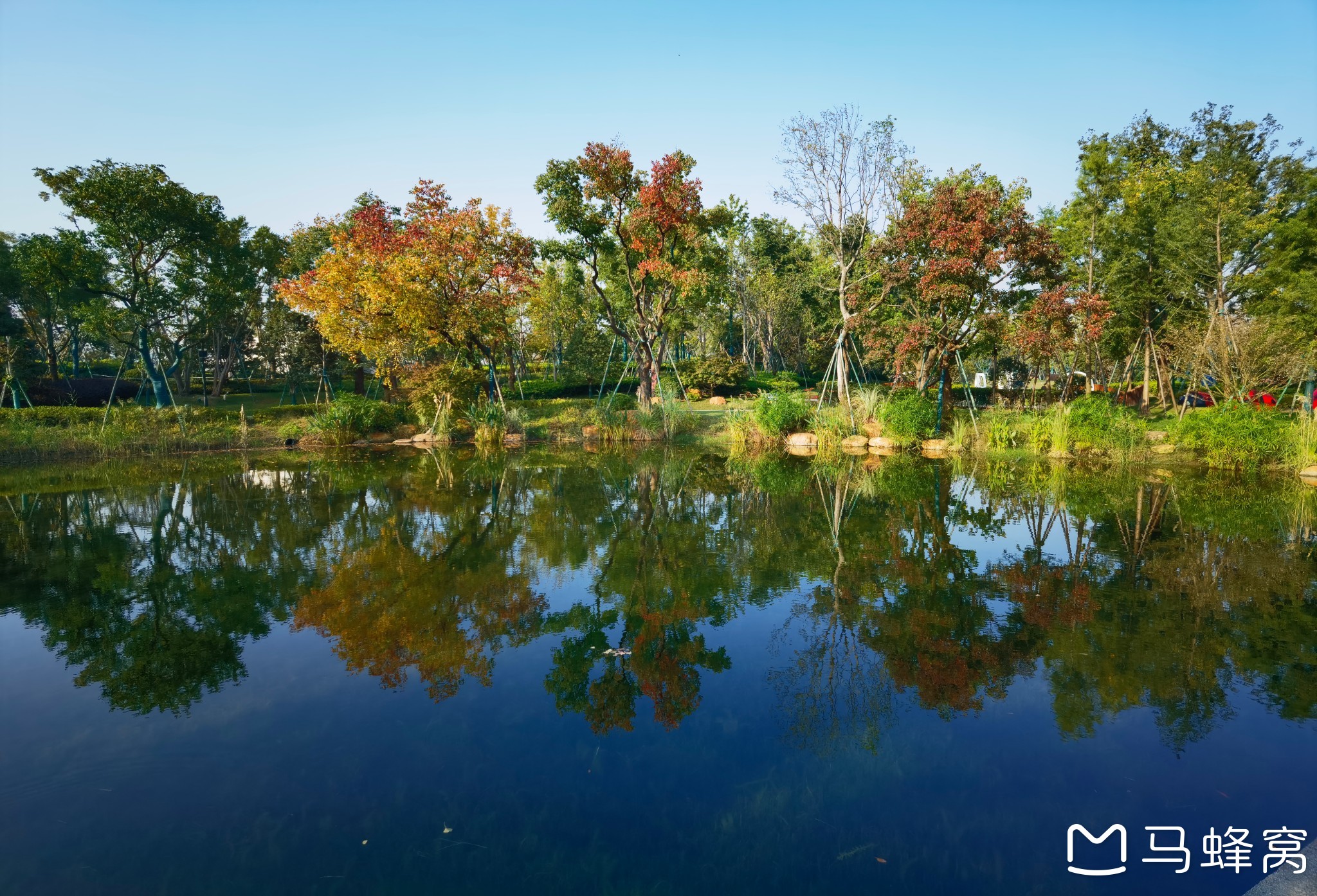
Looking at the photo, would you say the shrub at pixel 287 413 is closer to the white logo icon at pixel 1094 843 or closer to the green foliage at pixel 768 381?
the green foliage at pixel 768 381

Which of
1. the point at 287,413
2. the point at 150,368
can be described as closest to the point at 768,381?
the point at 287,413

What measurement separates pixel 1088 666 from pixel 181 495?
13127 mm

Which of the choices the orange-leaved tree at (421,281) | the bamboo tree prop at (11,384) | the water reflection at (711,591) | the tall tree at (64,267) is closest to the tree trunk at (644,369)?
the orange-leaved tree at (421,281)

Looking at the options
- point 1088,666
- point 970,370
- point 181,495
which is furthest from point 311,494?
point 970,370

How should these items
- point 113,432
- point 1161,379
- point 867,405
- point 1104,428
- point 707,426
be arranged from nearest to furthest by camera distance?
1. point 1104,428
2. point 113,432
3. point 867,405
4. point 1161,379
5. point 707,426

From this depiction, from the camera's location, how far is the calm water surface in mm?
2889

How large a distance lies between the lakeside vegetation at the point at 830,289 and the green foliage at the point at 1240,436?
43 mm

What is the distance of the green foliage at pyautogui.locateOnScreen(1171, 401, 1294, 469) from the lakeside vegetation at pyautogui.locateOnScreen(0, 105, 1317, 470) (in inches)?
1.7

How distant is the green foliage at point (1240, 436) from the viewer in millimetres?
12805

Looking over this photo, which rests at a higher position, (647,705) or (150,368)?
(150,368)

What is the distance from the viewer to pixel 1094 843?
2943 millimetres

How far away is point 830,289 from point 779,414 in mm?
8025

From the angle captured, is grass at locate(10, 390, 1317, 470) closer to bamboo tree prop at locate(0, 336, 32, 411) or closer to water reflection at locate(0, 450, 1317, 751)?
bamboo tree prop at locate(0, 336, 32, 411)

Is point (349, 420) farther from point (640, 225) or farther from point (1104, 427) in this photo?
point (1104, 427)
